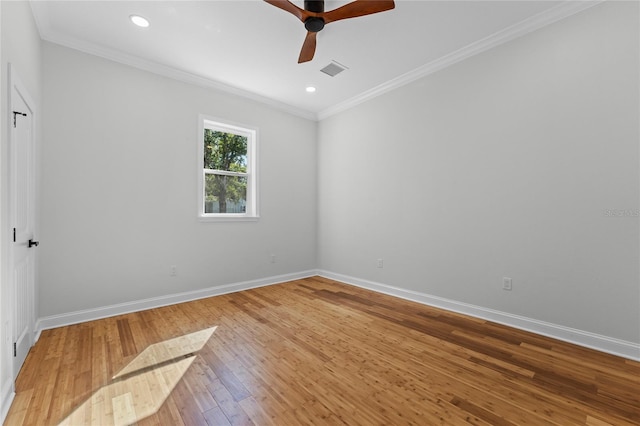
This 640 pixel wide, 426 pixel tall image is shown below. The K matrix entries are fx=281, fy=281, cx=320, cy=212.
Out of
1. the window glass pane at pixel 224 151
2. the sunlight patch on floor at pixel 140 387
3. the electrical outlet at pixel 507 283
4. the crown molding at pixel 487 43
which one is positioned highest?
the crown molding at pixel 487 43

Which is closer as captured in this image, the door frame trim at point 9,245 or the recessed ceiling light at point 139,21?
the door frame trim at point 9,245

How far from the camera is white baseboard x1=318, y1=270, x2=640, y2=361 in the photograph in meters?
2.28

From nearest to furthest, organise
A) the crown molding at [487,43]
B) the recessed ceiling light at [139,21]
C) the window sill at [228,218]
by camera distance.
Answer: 1. the crown molding at [487,43]
2. the recessed ceiling light at [139,21]
3. the window sill at [228,218]

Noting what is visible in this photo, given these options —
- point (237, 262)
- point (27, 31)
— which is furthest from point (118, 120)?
point (237, 262)

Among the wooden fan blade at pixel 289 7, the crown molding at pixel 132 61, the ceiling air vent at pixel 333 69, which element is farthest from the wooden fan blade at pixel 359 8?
the crown molding at pixel 132 61

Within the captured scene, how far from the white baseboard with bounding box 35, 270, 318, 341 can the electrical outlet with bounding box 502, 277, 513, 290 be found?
123 inches

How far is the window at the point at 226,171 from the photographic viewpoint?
3998 mm

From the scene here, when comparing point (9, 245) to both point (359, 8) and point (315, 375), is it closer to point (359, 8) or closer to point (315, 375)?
point (315, 375)

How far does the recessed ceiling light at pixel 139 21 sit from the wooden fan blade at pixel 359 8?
1.75 m

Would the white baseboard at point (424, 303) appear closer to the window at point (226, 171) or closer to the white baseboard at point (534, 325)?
the white baseboard at point (534, 325)

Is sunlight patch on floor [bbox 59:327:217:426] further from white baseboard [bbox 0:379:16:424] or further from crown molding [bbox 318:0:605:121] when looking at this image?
crown molding [bbox 318:0:605:121]

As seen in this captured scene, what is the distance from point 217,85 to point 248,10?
A: 162 cm

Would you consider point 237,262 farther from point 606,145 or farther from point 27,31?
point 606,145

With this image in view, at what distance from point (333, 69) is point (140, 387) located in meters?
3.74
